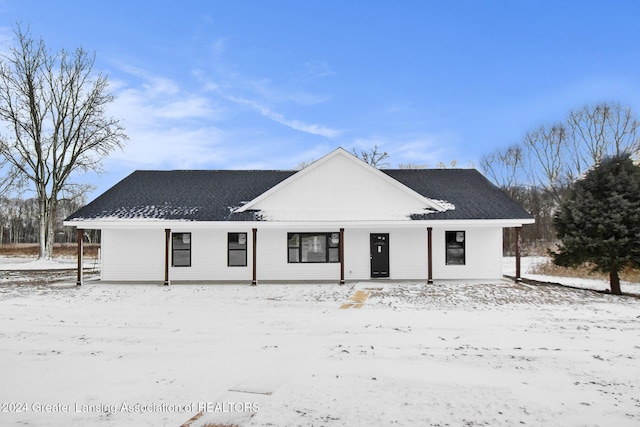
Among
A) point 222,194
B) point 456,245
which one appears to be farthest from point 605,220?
point 222,194

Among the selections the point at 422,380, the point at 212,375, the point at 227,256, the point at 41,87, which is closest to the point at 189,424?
the point at 212,375

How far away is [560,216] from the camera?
49.4 feet

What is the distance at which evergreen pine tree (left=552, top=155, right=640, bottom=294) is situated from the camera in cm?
1351

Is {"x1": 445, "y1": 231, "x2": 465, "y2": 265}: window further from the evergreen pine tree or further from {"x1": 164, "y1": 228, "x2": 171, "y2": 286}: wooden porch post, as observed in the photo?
{"x1": 164, "y1": 228, "x2": 171, "y2": 286}: wooden porch post

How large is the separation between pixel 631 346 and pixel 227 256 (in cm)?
1352

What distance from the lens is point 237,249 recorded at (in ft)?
57.0

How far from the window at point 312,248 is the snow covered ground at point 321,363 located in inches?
191

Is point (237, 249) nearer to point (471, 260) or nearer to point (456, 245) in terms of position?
point (456, 245)

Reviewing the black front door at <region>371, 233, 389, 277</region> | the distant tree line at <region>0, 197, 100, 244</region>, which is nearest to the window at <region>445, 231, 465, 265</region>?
the black front door at <region>371, 233, 389, 277</region>

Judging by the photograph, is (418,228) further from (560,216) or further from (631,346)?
(631,346)

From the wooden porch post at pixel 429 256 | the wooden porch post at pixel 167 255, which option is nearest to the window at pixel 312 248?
the wooden porch post at pixel 429 256

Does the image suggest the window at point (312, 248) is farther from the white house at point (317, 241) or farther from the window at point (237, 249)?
the window at point (237, 249)

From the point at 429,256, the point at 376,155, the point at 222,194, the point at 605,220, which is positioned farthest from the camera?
the point at 376,155

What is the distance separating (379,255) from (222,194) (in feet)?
24.4
